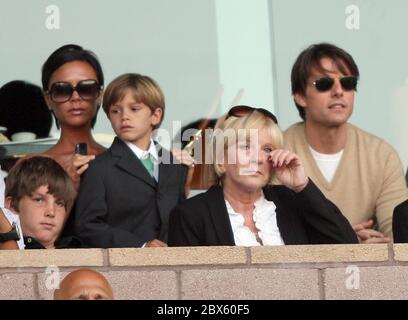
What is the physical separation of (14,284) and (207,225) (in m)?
1.09

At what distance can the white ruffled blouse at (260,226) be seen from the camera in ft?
23.3

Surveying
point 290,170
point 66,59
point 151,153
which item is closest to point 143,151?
point 151,153

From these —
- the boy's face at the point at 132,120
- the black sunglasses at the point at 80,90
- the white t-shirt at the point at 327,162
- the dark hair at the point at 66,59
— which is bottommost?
the white t-shirt at the point at 327,162

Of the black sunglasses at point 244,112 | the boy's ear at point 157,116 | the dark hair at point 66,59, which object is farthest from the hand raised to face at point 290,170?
the dark hair at point 66,59

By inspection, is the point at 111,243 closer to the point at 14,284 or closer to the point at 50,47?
the point at 14,284

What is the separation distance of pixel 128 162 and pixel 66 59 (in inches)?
26.2

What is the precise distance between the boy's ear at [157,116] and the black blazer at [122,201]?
0.19m

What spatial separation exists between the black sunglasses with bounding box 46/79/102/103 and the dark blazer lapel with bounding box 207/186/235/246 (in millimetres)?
846

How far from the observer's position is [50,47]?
25.2 ft

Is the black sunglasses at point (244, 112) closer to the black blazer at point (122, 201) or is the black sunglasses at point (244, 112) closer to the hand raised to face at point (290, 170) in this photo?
the hand raised to face at point (290, 170)

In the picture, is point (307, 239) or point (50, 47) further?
point (50, 47)

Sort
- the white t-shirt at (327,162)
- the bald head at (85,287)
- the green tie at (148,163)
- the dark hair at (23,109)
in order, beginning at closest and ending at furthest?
the bald head at (85,287)
the green tie at (148,163)
the white t-shirt at (327,162)
the dark hair at (23,109)

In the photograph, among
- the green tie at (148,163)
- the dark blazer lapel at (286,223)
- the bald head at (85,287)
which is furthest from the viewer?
the green tie at (148,163)
